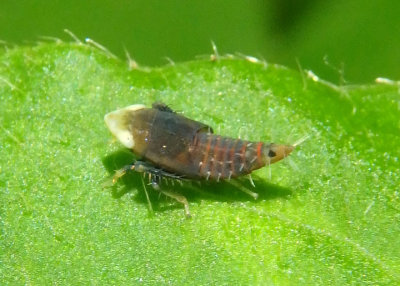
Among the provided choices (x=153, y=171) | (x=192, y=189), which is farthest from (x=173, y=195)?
(x=153, y=171)

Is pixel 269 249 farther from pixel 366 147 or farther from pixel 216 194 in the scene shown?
pixel 366 147

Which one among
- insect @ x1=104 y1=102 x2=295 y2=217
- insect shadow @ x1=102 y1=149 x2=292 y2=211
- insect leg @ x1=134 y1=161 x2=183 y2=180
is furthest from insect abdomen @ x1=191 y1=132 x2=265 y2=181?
insect leg @ x1=134 y1=161 x2=183 y2=180

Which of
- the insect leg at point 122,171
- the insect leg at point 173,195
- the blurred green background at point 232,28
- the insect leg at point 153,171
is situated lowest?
the insect leg at point 173,195

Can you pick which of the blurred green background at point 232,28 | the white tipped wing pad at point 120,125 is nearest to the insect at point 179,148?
the white tipped wing pad at point 120,125

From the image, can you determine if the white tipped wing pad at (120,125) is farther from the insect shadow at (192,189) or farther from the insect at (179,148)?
the insect shadow at (192,189)

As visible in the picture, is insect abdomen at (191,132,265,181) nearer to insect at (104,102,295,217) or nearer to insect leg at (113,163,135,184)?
insect at (104,102,295,217)
